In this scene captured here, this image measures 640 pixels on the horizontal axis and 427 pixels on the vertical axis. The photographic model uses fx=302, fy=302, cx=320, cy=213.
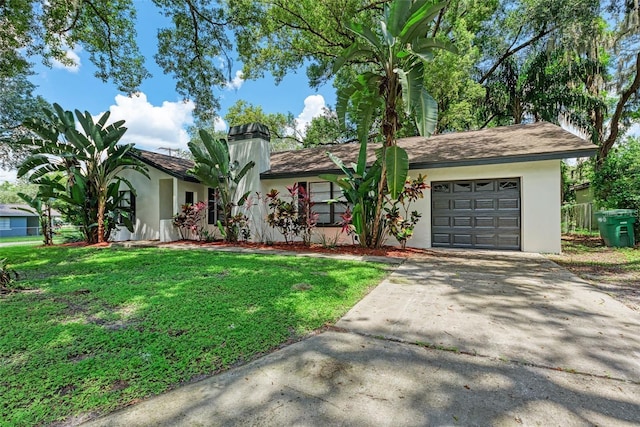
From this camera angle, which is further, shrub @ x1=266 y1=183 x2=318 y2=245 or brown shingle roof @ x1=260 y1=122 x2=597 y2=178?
shrub @ x1=266 y1=183 x2=318 y2=245

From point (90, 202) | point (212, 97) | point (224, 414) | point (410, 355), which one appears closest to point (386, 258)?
point (410, 355)

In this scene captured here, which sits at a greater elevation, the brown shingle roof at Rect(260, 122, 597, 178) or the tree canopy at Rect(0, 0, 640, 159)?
the tree canopy at Rect(0, 0, 640, 159)

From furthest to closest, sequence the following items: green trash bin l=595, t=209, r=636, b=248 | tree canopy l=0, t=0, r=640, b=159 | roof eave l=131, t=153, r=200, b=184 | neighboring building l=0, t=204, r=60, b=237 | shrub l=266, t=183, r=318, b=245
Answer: neighboring building l=0, t=204, r=60, b=237, roof eave l=131, t=153, r=200, b=184, shrub l=266, t=183, r=318, b=245, tree canopy l=0, t=0, r=640, b=159, green trash bin l=595, t=209, r=636, b=248

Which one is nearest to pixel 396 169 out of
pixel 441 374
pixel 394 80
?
pixel 394 80

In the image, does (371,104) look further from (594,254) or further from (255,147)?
(594,254)

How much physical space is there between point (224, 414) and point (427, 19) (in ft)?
23.7

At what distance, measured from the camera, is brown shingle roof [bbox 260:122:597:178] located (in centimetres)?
779

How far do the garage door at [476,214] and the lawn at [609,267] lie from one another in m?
1.40

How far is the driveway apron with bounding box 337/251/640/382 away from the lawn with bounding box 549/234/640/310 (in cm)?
30

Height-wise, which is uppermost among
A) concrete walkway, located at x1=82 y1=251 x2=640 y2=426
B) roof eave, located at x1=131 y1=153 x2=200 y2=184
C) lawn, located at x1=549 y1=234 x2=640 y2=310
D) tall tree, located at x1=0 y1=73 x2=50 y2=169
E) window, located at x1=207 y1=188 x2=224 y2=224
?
tall tree, located at x1=0 y1=73 x2=50 y2=169

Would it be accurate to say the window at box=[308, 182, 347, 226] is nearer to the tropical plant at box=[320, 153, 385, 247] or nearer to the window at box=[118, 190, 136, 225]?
the tropical plant at box=[320, 153, 385, 247]

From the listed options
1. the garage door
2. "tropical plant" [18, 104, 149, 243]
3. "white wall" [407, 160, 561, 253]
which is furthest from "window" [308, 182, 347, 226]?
"tropical plant" [18, 104, 149, 243]

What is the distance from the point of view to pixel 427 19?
6.11m

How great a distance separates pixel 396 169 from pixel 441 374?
512cm
